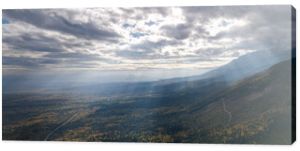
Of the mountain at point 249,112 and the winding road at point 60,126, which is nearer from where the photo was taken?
the mountain at point 249,112

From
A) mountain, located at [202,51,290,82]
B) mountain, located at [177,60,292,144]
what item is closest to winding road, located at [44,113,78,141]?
mountain, located at [177,60,292,144]

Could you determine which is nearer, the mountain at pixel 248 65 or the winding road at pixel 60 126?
the mountain at pixel 248 65

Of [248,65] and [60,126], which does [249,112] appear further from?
[60,126]

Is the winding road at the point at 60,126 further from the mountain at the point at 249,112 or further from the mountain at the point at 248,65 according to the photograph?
the mountain at the point at 248,65

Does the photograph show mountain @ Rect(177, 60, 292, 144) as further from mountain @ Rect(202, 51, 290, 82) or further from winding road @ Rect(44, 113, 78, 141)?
winding road @ Rect(44, 113, 78, 141)

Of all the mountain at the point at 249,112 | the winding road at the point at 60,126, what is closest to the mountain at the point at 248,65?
the mountain at the point at 249,112

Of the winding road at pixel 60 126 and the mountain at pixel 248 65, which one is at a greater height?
Answer: the mountain at pixel 248 65

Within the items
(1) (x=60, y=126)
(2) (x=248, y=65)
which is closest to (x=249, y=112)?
(2) (x=248, y=65)

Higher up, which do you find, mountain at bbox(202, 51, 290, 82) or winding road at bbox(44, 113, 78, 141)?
mountain at bbox(202, 51, 290, 82)

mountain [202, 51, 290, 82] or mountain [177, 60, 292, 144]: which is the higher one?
mountain [202, 51, 290, 82]

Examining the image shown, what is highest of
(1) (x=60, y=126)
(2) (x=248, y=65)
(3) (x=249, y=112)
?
(2) (x=248, y=65)

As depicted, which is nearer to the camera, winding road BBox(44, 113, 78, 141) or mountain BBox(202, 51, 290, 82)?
mountain BBox(202, 51, 290, 82)

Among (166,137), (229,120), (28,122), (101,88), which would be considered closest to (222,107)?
(229,120)
